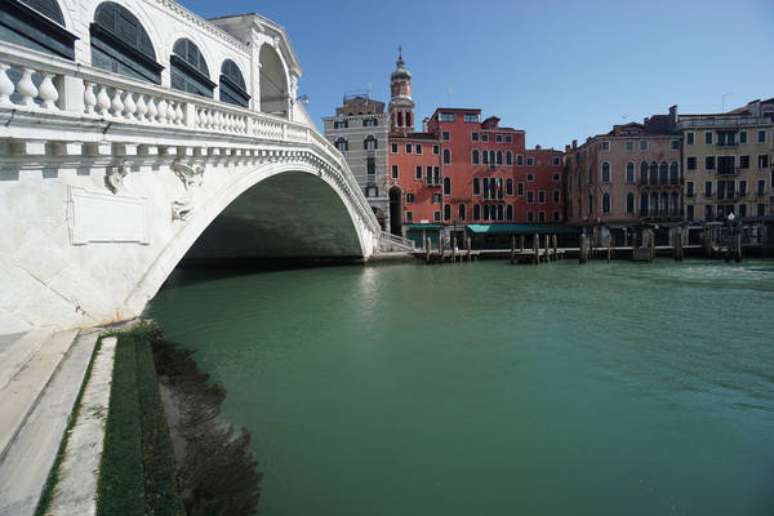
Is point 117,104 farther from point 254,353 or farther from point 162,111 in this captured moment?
point 254,353

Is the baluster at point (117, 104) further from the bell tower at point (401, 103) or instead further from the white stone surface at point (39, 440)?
the bell tower at point (401, 103)

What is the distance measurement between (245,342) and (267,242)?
43.1 ft

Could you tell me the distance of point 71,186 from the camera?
449 cm

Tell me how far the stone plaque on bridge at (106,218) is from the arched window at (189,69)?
4631 millimetres

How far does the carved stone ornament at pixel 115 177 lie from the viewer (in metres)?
4.98

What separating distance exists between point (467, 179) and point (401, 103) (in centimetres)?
811

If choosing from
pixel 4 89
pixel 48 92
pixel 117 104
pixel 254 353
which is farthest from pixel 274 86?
pixel 4 89

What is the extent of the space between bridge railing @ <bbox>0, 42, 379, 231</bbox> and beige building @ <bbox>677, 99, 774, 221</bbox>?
30.7 m

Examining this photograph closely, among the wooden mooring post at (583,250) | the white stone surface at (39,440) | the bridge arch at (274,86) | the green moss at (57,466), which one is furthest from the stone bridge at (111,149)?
the wooden mooring post at (583,250)

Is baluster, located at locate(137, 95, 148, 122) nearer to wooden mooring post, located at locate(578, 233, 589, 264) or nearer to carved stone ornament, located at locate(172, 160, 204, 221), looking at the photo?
carved stone ornament, located at locate(172, 160, 204, 221)

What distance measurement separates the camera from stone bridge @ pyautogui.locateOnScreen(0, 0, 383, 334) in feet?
13.1

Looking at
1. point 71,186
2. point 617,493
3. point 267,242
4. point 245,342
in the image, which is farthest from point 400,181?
point 617,493

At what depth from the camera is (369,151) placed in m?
29.0

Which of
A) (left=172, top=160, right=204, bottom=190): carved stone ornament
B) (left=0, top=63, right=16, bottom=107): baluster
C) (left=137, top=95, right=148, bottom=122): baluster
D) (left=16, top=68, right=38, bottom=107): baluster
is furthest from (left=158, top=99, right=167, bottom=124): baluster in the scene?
(left=0, top=63, right=16, bottom=107): baluster
